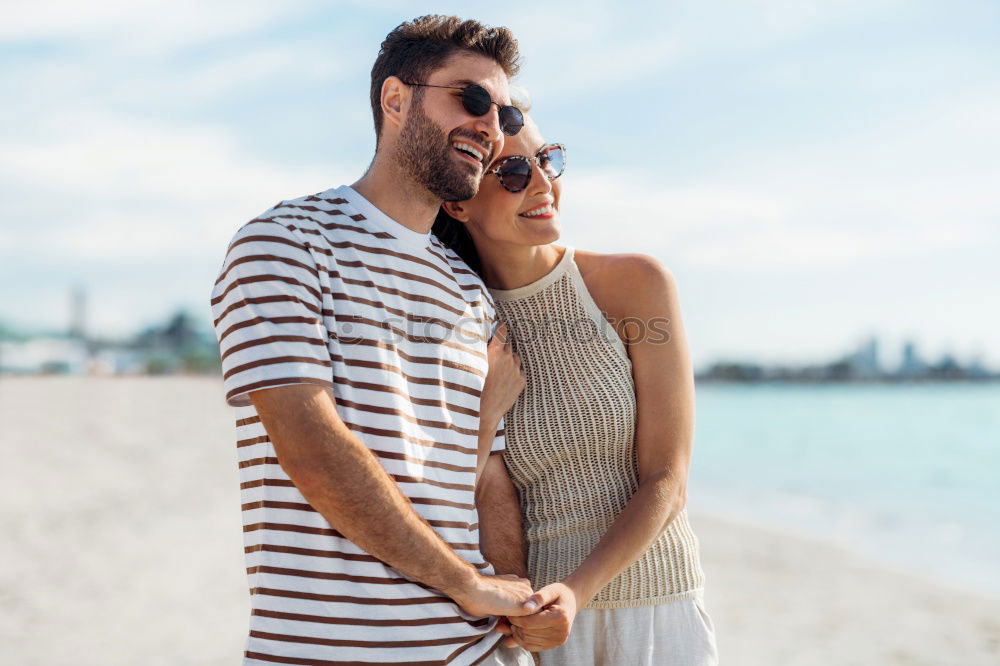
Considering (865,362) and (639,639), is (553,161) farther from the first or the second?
(865,362)

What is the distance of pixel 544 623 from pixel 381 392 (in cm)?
74

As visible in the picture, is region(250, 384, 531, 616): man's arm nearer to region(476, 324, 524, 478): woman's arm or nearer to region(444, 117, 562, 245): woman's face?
region(476, 324, 524, 478): woman's arm

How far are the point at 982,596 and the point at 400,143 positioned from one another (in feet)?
28.2

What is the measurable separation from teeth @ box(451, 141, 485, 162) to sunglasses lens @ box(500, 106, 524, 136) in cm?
12

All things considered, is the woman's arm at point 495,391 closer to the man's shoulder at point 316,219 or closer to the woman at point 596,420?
the woman at point 596,420

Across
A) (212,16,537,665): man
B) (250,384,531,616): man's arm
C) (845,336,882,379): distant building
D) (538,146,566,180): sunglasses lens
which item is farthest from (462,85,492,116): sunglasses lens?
(845,336,882,379): distant building

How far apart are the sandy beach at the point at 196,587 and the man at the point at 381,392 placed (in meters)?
4.28

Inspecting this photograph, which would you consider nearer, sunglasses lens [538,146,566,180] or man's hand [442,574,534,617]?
man's hand [442,574,534,617]

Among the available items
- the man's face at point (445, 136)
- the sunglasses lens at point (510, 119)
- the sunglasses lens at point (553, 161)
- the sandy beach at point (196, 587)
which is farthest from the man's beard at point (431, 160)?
the sandy beach at point (196, 587)

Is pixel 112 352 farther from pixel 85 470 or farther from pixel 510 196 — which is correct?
pixel 510 196

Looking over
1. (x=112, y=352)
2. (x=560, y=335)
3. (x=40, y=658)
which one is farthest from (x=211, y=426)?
(x=112, y=352)

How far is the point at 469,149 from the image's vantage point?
246 cm

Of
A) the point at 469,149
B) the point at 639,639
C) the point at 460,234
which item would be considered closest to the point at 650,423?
the point at 639,639

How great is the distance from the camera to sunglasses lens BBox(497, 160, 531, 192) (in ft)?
8.95
